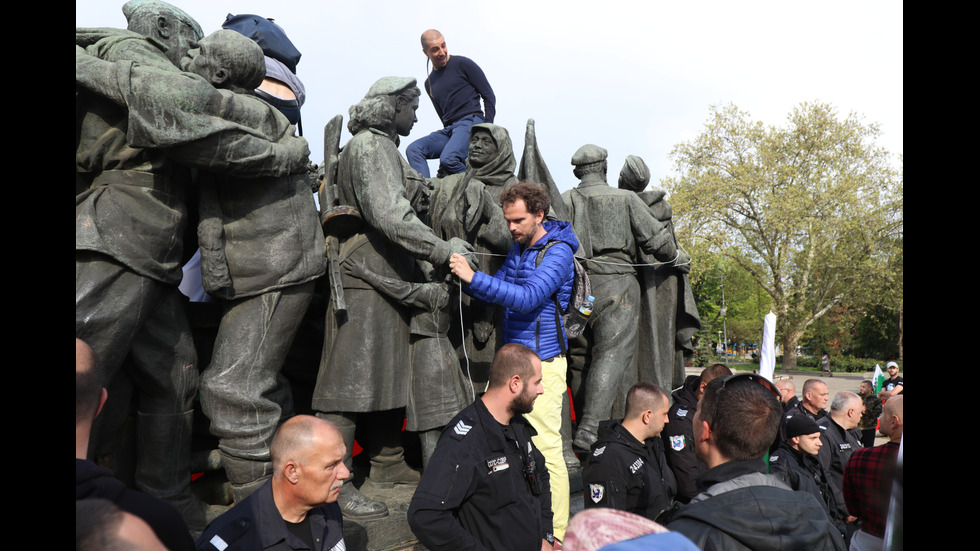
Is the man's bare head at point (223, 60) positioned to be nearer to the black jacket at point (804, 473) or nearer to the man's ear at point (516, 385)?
the man's ear at point (516, 385)

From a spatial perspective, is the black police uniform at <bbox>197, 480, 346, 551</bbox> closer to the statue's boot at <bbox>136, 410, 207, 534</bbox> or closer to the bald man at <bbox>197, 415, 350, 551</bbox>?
the bald man at <bbox>197, 415, 350, 551</bbox>

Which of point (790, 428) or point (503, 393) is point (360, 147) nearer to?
point (503, 393)

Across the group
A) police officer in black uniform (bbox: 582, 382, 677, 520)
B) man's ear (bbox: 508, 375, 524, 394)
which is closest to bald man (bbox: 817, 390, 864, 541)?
police officer in black uniform (bbox: 582, 382, 677, 520)

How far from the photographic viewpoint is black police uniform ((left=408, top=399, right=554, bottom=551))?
2.38 metres

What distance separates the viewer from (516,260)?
412cm

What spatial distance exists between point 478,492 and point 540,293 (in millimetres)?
1400

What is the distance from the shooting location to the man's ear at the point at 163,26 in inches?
151

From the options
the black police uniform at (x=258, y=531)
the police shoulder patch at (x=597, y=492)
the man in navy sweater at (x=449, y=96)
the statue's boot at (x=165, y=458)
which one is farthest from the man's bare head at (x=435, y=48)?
the black police uniform at (x=258, y=531)

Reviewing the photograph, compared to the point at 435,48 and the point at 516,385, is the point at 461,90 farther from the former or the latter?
the point at 516,385

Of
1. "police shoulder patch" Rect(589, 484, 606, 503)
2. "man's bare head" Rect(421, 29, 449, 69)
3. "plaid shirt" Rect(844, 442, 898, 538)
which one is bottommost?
"police shoulder patch" Rect(589, 484, 606, 503)

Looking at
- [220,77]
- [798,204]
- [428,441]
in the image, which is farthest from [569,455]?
[798,204]

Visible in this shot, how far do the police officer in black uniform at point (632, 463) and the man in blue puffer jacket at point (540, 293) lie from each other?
1.18ft

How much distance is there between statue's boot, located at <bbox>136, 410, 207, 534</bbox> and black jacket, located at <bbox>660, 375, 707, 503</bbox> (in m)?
2.72

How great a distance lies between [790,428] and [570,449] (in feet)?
5.86
